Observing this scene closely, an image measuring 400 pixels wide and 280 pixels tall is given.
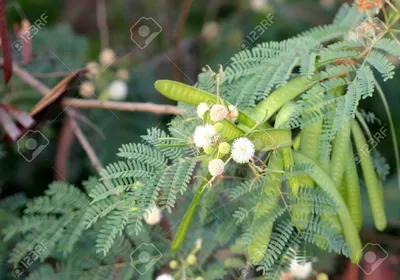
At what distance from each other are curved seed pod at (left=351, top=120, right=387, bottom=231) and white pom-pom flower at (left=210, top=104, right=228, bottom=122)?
0.78 ft

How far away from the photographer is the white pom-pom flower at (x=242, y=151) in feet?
2.46

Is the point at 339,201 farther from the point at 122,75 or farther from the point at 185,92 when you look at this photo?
the point at 122,75

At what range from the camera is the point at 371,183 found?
878mm

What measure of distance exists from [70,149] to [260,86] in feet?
3.00

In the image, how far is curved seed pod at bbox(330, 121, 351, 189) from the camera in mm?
838

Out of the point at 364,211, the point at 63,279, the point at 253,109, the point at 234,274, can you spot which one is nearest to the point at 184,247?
the point at 234,274

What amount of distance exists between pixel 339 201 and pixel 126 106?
19.2 inches

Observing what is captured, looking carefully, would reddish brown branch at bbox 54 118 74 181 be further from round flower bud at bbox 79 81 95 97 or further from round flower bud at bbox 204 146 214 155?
round flower bud at bbox 204 146 214 155

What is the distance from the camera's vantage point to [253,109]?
34.0 inches

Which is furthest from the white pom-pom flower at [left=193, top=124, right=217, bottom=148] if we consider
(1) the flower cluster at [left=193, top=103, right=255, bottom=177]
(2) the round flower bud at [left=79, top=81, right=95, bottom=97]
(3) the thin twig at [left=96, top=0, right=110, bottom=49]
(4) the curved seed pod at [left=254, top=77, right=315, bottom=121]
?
(3) the thin twig at [left=96, top=0, right=110, bottom=49]

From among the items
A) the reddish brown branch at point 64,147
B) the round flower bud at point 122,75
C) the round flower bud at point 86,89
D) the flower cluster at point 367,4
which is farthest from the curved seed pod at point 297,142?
the reddish brown branch at point 64,147

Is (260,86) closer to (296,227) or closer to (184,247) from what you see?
(296,227)

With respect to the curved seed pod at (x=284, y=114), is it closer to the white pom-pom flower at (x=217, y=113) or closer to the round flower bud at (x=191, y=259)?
the white pom-pom flower at (x=217, y=113)

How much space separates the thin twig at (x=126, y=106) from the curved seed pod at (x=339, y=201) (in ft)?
0.78
